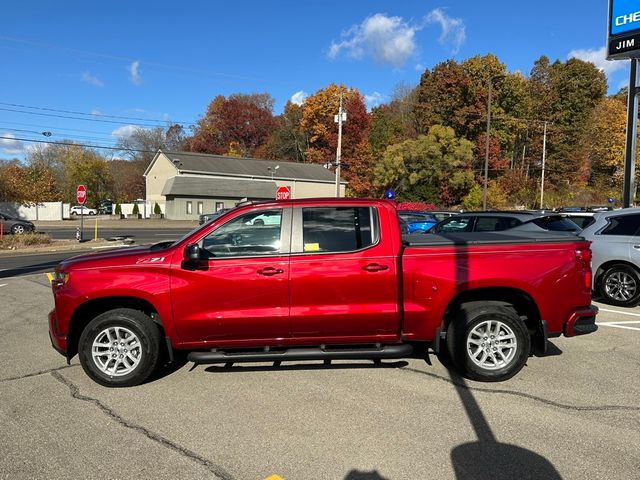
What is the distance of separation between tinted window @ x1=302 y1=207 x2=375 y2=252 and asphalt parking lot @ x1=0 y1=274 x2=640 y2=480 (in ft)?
4.65

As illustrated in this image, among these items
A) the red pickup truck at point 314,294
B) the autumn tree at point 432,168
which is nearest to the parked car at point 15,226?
the red pickup truck at point 314,294

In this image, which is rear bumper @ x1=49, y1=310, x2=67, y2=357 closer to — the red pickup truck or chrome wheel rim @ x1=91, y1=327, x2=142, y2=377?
the red pickup truck

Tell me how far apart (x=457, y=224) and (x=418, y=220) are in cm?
→ 853

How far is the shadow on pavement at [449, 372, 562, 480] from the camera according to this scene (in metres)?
3.29

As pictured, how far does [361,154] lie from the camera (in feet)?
220

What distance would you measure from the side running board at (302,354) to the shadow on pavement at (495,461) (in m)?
1.19

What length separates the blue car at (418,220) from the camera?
20844mm

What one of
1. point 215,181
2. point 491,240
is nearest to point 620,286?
point 491,240

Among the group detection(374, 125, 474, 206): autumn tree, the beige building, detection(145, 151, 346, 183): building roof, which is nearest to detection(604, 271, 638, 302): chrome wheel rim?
detection(374, 125, 474, 206): autumn tree

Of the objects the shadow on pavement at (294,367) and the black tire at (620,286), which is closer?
the shadow on pavement at (294,367)

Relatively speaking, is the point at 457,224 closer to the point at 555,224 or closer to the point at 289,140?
the point at 555,224

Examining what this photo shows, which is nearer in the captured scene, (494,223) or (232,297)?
(232,297)

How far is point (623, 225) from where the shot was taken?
8.85 meters

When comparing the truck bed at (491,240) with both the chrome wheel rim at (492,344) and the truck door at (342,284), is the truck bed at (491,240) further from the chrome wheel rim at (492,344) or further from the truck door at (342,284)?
the chrome wheel rim at (492,344)
